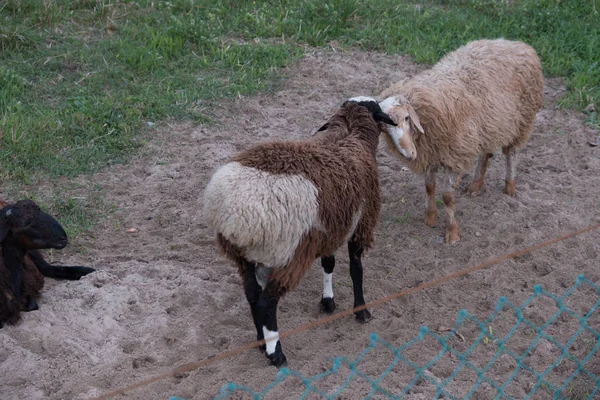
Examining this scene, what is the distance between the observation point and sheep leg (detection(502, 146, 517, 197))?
6.77m

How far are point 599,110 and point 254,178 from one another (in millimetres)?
5174

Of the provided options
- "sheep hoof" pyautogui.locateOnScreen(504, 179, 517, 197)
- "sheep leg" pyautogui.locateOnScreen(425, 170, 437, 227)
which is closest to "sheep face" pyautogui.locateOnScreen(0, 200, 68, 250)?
"sheep leg" pyautogui.locateOnScreen(425, 170, 437, 227)

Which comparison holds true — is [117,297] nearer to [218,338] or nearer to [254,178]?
[218,338]

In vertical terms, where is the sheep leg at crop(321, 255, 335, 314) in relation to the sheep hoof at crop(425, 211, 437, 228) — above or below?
above

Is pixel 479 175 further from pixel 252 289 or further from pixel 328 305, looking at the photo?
pixel 252 289

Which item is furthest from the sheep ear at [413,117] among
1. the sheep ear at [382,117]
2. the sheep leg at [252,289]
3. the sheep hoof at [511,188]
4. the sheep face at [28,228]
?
the sheep face at [28,228]

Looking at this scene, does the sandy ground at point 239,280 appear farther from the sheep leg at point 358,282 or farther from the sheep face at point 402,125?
the sheep face at point 402,125

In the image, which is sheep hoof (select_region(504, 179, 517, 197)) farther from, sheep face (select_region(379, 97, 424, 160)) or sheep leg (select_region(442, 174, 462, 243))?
sheep face (select_region(379, 97, 424, 160))

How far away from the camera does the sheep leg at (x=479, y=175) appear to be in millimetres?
6859

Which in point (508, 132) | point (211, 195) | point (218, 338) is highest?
point (211, 195)

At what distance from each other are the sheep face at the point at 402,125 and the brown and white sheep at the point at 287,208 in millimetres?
607

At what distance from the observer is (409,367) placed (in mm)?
4645

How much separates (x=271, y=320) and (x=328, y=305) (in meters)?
0.77

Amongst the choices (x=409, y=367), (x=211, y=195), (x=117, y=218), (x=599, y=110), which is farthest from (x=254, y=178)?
(x=599, y=110)
